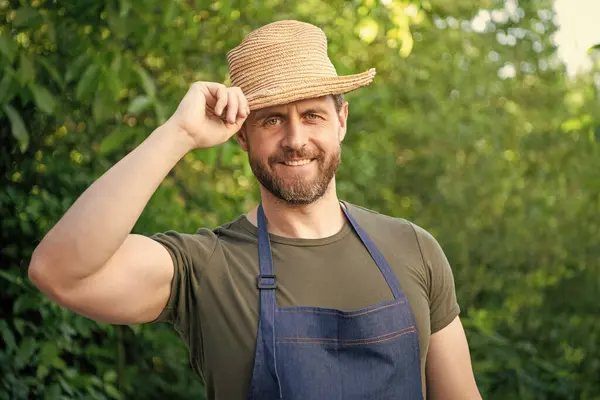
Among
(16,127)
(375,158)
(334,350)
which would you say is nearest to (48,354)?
(16,127)

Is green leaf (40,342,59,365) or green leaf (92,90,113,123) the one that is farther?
green leaf (40,342,59,365)

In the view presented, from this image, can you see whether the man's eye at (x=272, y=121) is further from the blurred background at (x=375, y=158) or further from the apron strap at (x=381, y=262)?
the blurred background at (x=375, y=158)

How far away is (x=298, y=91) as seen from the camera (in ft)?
7.63

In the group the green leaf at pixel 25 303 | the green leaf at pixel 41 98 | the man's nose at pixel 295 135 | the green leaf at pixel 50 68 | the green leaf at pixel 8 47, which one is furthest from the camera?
the green leaf at pixel 25 303

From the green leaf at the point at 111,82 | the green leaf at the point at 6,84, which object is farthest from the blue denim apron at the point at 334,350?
the green leaf at the point at 6,84

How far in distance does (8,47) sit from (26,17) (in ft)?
0.73

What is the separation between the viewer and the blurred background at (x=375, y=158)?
384cm

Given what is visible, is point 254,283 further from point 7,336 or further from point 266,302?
point 7,336

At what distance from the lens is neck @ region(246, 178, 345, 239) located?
7.89 feet

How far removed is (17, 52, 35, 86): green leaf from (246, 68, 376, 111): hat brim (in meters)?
1.23

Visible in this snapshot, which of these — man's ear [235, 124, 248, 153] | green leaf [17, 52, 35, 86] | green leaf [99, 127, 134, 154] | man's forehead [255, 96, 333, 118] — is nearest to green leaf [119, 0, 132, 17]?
green leaf [17, 52, 35, 86]

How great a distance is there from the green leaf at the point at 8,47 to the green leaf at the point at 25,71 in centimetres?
4

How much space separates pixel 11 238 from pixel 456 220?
3.91 meters

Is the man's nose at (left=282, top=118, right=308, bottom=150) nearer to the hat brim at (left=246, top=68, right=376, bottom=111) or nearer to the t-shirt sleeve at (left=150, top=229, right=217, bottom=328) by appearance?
the hat brim at (left=246, top=68, right=376, bottom=111)
